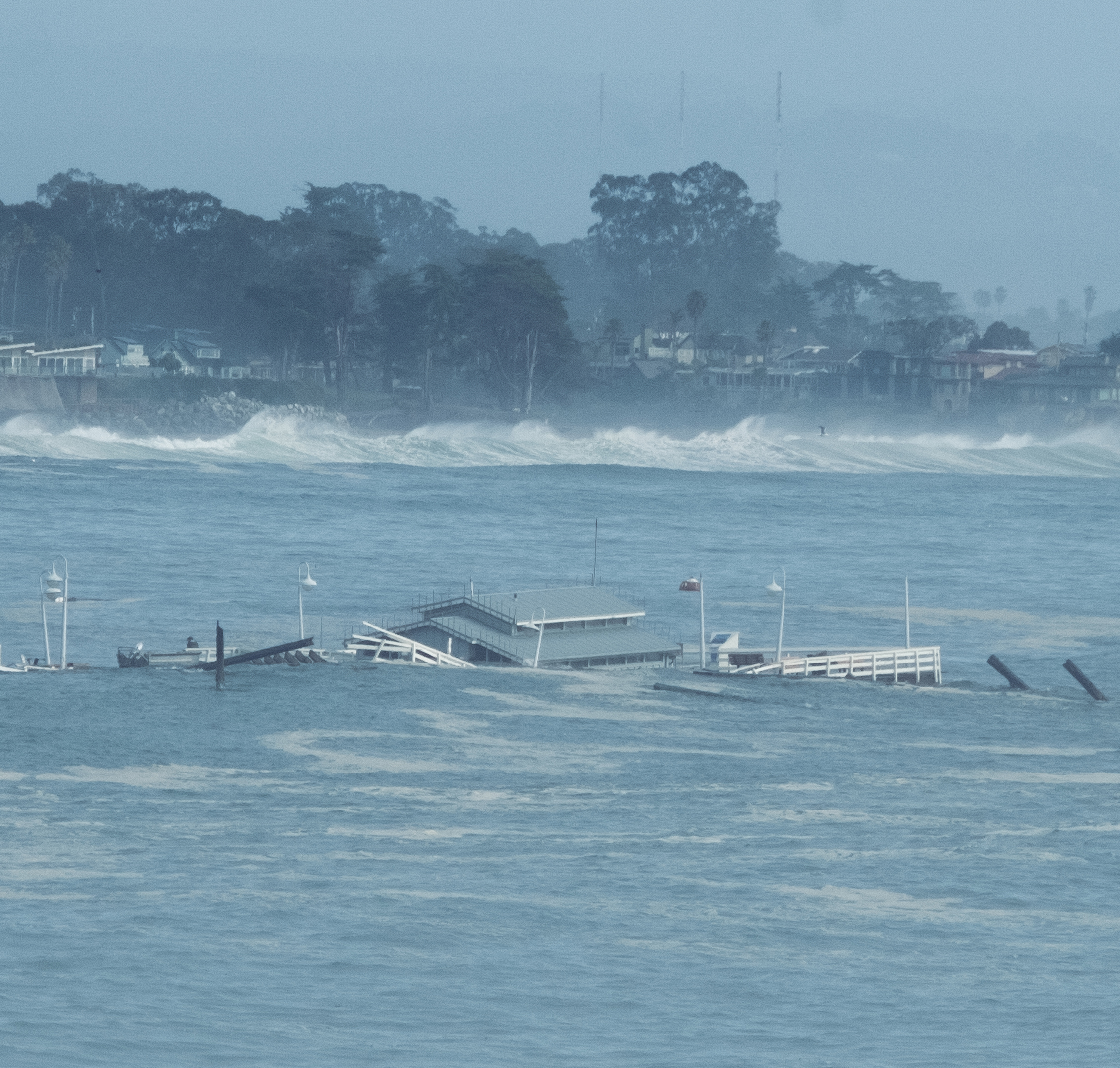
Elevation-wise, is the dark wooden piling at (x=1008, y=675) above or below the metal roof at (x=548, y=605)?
below

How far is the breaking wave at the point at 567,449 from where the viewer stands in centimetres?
11725

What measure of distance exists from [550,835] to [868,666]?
16.1 metres

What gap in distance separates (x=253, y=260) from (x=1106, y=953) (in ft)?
433

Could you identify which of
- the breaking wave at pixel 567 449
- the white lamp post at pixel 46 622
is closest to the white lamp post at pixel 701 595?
the white lamp post at pixel 46 622

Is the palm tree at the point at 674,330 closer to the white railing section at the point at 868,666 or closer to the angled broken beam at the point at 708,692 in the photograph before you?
the white railing section at the point at 868,666

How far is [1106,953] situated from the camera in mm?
25672

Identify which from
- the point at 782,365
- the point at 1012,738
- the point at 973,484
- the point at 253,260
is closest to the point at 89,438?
the point at 253,260

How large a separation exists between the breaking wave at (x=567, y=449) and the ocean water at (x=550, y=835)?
48594 millimetres

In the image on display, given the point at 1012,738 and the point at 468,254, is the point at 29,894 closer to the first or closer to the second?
the point at 1012,738

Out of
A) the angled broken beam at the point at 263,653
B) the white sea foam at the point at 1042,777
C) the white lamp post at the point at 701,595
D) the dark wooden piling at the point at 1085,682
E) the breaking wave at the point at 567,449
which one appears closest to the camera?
the white sea foam at the point at 1042,777

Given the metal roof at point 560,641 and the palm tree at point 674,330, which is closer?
the metal roof at point 560,641

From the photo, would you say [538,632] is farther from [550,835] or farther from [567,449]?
[567,449]

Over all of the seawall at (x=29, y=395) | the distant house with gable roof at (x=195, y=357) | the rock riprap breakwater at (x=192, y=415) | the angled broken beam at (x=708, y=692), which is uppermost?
the distant house with gable roof at (x=195, y=357)

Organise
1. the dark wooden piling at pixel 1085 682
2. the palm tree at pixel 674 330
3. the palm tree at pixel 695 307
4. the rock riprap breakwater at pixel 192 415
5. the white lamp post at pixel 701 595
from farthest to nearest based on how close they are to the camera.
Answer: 1. the palm tree at pixel 674 330
2. the palm tree at pixel 695 307
3. the rock riprap breakwater at pixel 192 415
4. the white lamp post at pixel 701 595
5. the dark wooden piling at pixel 1085 682
